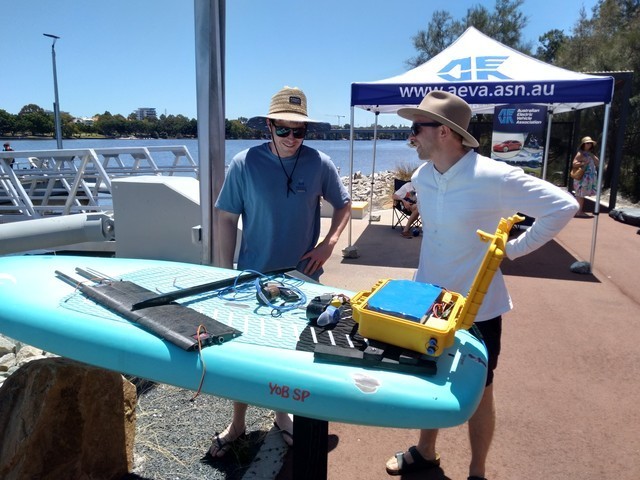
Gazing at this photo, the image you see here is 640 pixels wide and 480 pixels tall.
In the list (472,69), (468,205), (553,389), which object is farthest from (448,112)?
(472,69)

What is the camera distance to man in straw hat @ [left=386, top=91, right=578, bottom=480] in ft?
6.99

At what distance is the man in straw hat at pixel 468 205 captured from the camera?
2.13 m

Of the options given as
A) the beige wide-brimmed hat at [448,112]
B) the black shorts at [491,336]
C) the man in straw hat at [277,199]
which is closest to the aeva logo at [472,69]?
the man in straw hat at [277,199]

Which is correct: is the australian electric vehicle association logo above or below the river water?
above

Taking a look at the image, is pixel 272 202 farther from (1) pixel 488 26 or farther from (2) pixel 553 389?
(1) pixel 488 26

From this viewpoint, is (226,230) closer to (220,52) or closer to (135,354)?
(135,354)

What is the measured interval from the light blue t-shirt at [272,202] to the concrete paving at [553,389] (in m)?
1.23

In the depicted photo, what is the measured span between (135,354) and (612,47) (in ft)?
71.0

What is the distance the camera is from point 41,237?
462cm

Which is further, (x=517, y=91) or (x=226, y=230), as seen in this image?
(x=517, y=91)

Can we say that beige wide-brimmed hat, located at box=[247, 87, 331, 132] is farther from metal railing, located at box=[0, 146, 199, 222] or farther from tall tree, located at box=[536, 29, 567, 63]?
tall tree, located at box=[536, 29, 567, 63]

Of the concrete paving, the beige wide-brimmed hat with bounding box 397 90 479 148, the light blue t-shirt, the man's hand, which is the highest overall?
the beige wide-brimmed hat with bounding box 397 90 479 148

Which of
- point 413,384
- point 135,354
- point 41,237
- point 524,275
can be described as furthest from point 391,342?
point 524,275

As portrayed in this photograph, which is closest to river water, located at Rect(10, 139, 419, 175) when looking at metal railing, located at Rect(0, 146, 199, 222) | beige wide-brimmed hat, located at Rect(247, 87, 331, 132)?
metal railing, located at Rect(0, 146, 199, 222)
